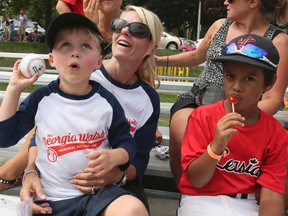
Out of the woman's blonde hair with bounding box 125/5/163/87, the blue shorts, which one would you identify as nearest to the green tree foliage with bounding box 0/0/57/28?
the woman's blonde hair with bounding box 125/5/163/87

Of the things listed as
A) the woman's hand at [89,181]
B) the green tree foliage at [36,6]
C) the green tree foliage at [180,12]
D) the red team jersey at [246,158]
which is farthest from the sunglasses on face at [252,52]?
the green tree foliage at [180,12]

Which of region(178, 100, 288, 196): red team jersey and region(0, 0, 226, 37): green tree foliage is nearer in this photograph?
region(178, 100, 288, 196): red team jersey

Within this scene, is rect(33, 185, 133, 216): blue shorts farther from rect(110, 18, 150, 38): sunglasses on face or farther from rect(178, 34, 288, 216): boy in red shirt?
rect(110, 18, 150, 38): sunglasses on face

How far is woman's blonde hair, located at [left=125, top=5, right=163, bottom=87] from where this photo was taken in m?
2.38

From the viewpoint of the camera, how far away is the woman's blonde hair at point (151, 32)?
2377 mm

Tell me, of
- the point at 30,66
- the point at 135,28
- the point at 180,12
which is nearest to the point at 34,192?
the point at 30,66

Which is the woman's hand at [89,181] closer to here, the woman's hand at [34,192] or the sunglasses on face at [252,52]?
the woman's hand at [34,192]

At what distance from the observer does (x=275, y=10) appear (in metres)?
2.80

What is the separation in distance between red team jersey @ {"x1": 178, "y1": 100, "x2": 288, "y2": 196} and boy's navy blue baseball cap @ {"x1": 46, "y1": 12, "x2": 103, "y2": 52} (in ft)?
2.56

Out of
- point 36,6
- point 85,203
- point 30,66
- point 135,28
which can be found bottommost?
point 36,6

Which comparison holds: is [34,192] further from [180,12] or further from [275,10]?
[180,12]

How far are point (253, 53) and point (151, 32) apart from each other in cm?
61

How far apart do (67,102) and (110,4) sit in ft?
3.93

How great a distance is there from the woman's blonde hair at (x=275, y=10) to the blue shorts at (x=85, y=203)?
156cm
